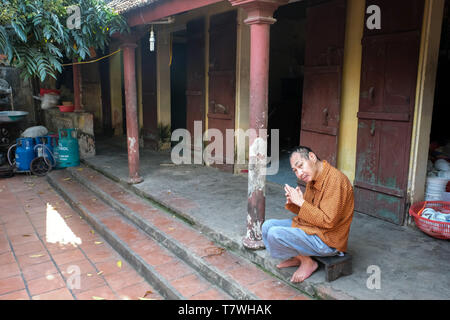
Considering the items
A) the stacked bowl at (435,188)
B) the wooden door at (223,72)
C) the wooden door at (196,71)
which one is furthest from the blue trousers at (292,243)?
the wooden door at (196,71)

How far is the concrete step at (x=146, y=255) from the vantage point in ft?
12.3

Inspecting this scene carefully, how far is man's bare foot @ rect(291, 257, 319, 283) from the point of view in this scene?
344 centimetres

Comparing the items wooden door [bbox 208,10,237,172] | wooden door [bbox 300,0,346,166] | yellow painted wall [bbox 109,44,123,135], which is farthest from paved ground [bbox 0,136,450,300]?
yellow painted wall [bbox 109,44,123,135]

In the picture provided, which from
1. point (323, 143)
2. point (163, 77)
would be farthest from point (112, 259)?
point (163, 77)

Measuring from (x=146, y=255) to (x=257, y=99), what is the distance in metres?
2.33

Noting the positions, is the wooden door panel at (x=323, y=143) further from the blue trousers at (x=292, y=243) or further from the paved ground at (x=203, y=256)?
the blue trousers at (x=292, y=243)

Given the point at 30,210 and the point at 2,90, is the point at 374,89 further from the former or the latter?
the point at 2,90

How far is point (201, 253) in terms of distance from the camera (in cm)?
427

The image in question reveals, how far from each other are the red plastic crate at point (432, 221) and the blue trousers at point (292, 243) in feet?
5.14

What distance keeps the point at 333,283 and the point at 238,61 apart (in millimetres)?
4995

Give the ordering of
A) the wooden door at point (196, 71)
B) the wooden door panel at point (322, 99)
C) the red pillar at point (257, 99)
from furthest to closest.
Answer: the wooden door at point (196, 71) < the wooden door panel at point (322, 99) < the red pillar at point (257, 99)

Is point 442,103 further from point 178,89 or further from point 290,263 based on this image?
point 178,89

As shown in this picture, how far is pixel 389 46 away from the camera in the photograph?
4641mm
